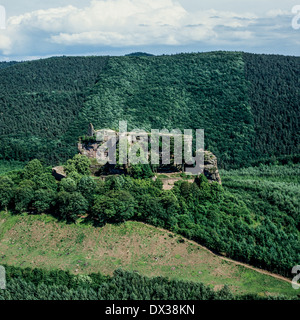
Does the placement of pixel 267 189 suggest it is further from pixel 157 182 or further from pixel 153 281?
pixel 153 281

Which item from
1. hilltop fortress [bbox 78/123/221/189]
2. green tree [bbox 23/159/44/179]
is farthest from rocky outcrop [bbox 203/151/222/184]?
green tree [bbox 23/159/44/179]

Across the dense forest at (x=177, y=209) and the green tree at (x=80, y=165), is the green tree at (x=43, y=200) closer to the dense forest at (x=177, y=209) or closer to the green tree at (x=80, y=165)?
the dense forest at (x=177, y=209)

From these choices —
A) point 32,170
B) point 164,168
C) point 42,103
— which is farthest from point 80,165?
point 42,103

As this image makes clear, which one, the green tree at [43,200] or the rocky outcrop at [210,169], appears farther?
the rocky outcrop at [210,169]

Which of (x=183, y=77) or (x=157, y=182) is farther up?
(x=183, y=77)

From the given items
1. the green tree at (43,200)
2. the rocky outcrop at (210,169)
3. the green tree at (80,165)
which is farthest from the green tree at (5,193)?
the rocky outcrop at (210,169)

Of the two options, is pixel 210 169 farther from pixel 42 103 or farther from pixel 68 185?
pixel 42 103

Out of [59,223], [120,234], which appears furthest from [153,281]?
[59,223]
